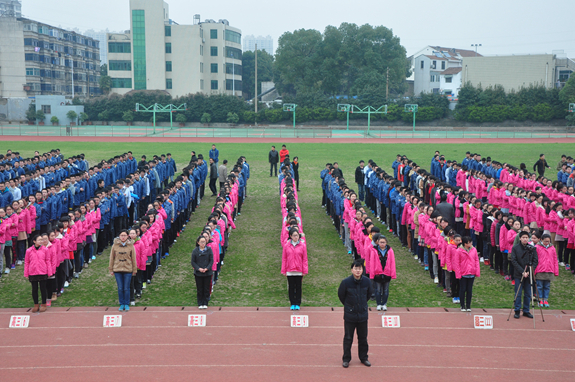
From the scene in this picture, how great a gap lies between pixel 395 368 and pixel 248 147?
37.1 m

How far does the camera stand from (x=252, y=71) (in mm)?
94500

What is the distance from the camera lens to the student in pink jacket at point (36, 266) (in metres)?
10.1

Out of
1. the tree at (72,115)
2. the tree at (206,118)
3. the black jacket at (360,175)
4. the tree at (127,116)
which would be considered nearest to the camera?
the black jacket at (360,175)

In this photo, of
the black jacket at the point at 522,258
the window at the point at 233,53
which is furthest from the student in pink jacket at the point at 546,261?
the window at the point at 233,53

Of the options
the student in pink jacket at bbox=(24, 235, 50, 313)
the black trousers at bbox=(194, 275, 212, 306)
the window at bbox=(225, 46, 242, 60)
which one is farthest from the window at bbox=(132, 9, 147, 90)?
the black trousers at bbox=(194, 275, 212, 306)

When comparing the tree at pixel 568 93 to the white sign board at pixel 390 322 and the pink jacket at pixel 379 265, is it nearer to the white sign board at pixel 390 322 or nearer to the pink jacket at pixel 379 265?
the pink jacket at pixel 379 265

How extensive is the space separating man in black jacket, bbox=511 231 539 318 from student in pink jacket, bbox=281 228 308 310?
420cm

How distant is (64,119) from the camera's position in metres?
72.0

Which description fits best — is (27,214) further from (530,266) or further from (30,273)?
(530,266)

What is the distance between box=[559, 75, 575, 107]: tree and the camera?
65.4 metres

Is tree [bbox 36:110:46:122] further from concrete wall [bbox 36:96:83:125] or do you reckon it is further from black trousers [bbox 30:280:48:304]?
black trousers [bbox 30:280:48:304]

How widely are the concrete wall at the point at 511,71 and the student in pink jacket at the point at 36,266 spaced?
74.0 m

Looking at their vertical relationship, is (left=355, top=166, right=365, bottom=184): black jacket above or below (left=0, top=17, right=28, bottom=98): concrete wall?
below

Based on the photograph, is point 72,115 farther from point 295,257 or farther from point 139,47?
point 295,257
